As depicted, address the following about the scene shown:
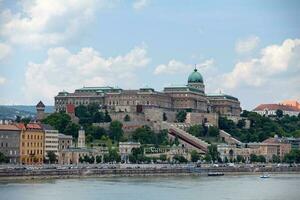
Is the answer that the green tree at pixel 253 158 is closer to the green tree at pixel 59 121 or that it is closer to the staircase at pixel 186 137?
the staircase at pixel 186 137

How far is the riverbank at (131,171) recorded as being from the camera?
2222 inches

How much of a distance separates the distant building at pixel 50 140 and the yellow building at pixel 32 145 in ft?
2.78

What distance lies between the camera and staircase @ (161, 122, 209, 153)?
296 feet

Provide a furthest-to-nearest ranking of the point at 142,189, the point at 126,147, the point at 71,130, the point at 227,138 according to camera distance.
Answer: the point at 227,138, the point at 71,130, the point at 126,147, the point at 142,189

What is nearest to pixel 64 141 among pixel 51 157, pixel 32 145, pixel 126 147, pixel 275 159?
pixel 126 147

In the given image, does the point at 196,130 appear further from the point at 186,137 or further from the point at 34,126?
the point at 34,126

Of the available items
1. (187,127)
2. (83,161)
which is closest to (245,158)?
(187,127)

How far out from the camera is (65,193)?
152 ft

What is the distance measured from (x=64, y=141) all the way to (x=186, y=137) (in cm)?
1439

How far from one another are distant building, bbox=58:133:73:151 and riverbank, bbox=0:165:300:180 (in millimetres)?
9780

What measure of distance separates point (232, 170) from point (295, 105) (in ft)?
230

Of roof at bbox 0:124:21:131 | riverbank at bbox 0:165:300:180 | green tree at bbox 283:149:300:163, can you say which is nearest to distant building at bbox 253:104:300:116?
green tree at bbox 283:149:300:163

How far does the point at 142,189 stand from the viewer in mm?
50594

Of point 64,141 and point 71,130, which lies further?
point 71,130
